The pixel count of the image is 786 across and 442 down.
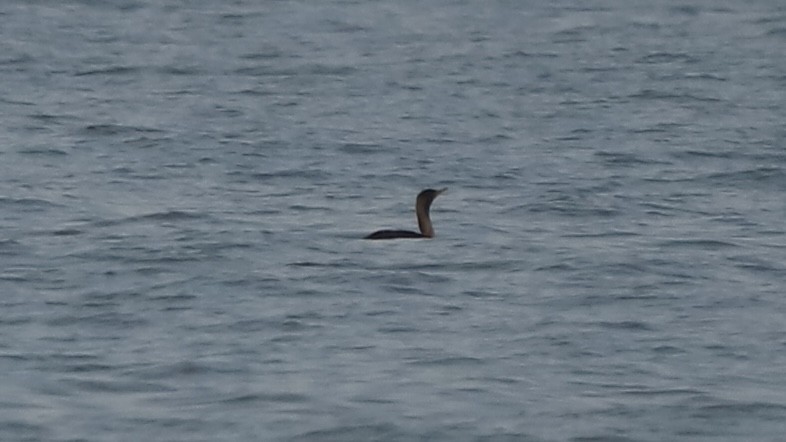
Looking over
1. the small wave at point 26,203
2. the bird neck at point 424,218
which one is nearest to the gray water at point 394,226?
the small wave at point 26,203

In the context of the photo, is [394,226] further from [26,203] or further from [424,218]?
[26,203]

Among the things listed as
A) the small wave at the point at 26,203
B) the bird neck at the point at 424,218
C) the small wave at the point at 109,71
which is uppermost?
the bird neck at the point at 424,218

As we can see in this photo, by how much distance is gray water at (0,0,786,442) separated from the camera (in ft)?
37.2

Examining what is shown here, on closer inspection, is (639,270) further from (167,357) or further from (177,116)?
(177,116)

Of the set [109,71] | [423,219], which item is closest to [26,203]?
[423,219]

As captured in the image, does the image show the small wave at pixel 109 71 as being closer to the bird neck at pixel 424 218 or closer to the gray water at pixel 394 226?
the gray water at pixel 394 226

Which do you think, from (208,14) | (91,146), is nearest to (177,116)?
(91,146)

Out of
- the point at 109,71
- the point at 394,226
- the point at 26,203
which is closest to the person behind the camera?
the point at 394,226

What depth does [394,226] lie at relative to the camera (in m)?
17.0

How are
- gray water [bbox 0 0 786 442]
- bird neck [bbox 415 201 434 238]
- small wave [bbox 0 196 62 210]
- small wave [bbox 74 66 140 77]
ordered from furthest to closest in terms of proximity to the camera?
small wave [bbox 74 66 140 77], small wave [bbox 0 196 62 210], bird neck [bbox 415 201 434 238], gray water [bbox 0 0 786 442]

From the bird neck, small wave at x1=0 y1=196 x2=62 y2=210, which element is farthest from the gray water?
the bird neck

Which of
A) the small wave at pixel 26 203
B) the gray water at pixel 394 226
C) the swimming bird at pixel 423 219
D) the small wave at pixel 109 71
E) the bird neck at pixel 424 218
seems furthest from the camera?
the small wave at pixel 109 71

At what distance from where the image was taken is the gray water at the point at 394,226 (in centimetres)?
1135

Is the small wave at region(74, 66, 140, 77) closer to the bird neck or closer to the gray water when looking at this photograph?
the gray water
